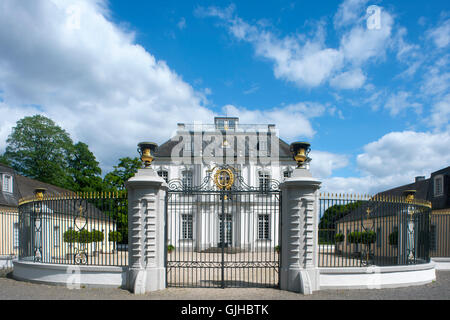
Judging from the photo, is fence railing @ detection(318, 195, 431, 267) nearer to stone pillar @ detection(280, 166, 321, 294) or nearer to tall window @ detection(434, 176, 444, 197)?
stone pillar @ detection(280, 166, 321, 294)

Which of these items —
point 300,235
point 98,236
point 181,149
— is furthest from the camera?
point 181,149

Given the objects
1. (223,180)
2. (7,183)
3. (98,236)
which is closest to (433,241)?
(223,180)

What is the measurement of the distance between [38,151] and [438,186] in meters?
35.7

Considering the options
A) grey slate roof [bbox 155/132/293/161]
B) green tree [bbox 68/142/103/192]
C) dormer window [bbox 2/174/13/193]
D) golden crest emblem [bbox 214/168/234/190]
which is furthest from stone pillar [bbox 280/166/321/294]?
green tree [bbox 68/142/103/192]

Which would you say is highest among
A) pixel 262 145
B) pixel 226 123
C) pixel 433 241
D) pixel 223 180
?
pixel 226 123

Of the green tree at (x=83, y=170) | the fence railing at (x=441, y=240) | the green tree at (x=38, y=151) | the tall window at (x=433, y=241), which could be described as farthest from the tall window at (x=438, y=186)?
the green tree at (x=38, y=151)

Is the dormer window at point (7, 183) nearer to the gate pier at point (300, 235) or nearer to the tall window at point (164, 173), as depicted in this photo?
the tall window at point (164, 173)

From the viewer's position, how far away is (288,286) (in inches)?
356

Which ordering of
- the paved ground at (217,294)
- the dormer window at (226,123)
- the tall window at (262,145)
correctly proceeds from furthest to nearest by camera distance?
the dormer window at (226,123) → the tall window at (262,145) → the paved ground at (217,294)

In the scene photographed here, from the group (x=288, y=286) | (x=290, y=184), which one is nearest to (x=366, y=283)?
(x=288, y=286)

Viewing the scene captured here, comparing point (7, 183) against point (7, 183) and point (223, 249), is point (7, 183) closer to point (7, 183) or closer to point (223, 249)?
point (7, 183)

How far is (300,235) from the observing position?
9070 mm

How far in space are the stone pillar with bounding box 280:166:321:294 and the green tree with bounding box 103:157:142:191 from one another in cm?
2349

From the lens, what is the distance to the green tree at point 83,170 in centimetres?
3484
